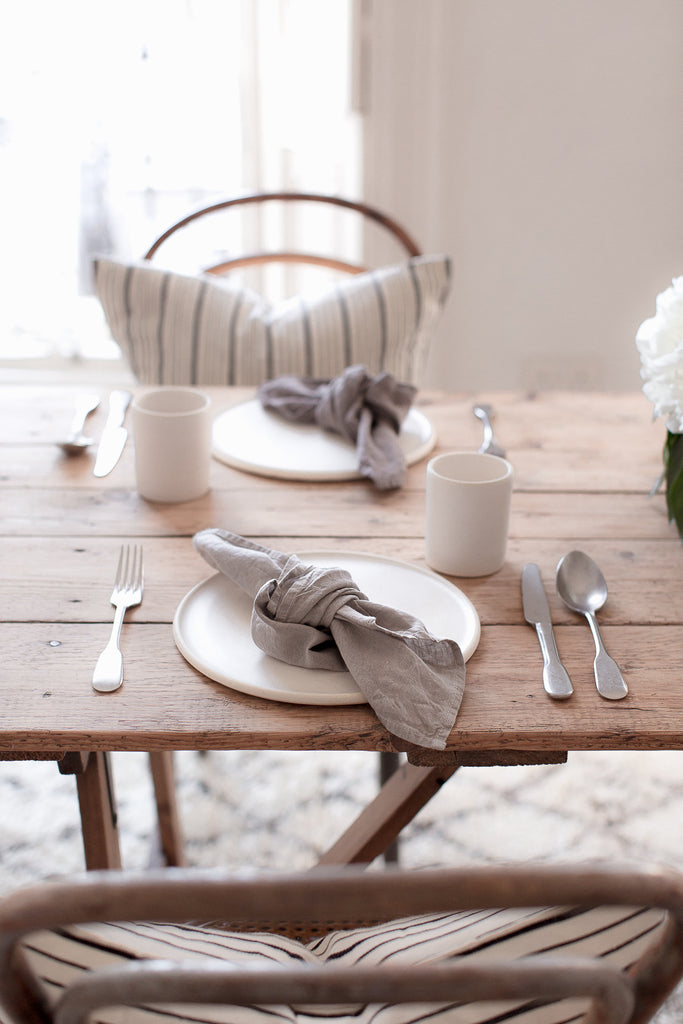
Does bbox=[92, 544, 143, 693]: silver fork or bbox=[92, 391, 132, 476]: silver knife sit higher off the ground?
bbox=[92, 391, 132, 476]: silver knife

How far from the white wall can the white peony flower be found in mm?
1530

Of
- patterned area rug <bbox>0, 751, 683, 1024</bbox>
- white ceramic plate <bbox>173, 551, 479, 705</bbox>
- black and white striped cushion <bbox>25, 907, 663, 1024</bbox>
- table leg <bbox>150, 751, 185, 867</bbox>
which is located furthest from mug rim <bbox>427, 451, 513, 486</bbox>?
patterned area rug <bbox>0, 751, 683, 1024</bbox>

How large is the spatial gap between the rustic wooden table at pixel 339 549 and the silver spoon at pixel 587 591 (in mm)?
11

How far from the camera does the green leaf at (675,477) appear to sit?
965 mm

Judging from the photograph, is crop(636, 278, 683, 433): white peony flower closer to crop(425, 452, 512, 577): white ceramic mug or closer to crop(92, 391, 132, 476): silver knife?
crop(425, 452, 512, 577): white ceramic mug

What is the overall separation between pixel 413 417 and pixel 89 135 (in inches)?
60.4

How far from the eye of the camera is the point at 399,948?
691mm

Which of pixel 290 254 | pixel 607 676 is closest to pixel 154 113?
pixel 290 254

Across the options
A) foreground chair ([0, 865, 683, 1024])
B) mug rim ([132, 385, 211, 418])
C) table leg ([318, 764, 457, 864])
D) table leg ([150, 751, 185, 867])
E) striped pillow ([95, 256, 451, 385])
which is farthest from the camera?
striped pillow ([95, 256, 451, 385])

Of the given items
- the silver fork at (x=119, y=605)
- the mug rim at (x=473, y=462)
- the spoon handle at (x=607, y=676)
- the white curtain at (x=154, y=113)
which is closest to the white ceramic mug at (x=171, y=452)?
the silver fork at (x=119, y=605)

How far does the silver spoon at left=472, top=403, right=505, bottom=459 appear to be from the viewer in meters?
1.15

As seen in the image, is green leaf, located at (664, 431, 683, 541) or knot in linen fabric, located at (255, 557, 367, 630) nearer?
knot in linen fabric, located at (255, 557, 367, 630)

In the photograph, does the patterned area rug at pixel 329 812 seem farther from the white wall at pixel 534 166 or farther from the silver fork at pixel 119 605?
the white wall at pixel 534 166

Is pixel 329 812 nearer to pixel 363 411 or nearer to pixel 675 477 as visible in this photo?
pixel 363 411
